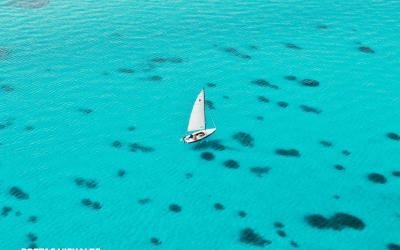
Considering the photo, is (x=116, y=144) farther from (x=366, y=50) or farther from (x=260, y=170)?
(x=366, y=50)

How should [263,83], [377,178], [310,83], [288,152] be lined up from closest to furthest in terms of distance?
1. [377,178]
2. [288,152]
3. [310,83]
4. [263,83]

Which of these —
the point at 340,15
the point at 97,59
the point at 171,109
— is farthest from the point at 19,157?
the point at 340,15

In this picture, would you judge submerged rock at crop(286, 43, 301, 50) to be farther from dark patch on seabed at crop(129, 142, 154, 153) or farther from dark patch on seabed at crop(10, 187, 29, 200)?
dark patch on seabed at crop(10, 187, 29, 200)

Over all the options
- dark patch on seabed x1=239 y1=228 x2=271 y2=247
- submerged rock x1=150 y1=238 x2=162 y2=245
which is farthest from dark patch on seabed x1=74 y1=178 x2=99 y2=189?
dark patch on seabed x1=239 y1=228 x2=271 y2=247

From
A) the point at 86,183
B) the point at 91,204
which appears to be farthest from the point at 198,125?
the point at 91,204

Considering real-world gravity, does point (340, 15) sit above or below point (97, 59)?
above

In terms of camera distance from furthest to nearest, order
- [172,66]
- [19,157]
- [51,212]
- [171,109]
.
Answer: [172,66], [171,109], [19,157], [51,212]

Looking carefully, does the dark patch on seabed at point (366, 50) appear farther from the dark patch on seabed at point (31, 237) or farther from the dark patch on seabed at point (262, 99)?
the dark patch on seabed at point (31, 237)

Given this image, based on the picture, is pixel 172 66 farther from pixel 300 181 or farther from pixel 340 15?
pixel 340 15
